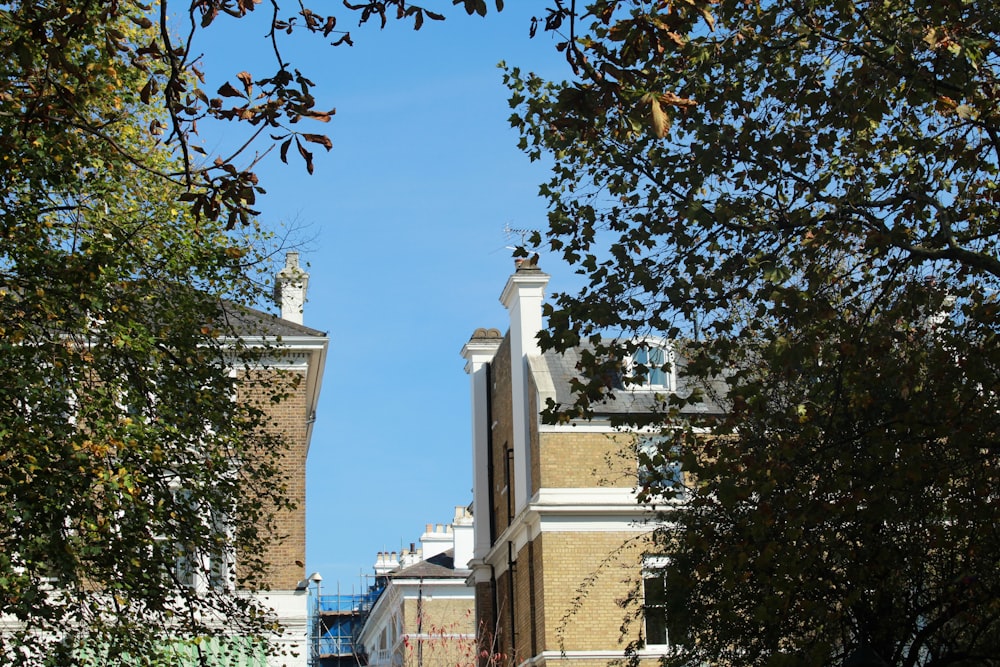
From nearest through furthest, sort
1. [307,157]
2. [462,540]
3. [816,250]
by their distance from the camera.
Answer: [307,157] → [816,250] → [462,540]

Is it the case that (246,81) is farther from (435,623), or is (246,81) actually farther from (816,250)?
(435,623)

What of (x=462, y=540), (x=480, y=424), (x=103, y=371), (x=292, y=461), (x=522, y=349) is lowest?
(x=103, y=371)

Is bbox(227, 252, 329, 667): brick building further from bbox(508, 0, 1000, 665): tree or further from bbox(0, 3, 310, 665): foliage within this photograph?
bbox(508, 0, 1000, 665): tree

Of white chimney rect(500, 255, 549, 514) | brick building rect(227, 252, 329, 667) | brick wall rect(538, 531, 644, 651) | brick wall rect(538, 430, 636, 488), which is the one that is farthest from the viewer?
white chimney rect(500, 255, 549, 514)

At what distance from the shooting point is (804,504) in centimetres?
1203

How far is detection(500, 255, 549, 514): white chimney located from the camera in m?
33.7

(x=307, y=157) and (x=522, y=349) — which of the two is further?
(x=522, y=349)

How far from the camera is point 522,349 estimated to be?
113ft

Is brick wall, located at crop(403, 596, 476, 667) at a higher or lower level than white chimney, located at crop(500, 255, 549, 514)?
lower

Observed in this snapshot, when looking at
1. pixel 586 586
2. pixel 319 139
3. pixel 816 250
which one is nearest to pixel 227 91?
pixel 319 139

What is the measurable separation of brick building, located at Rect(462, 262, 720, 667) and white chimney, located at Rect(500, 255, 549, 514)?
3 centimetres

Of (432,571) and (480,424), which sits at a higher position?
(480,424)

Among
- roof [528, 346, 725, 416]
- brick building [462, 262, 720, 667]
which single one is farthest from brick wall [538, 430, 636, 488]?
roof [528, 346, 725, 416]

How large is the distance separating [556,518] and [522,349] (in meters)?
4.83
